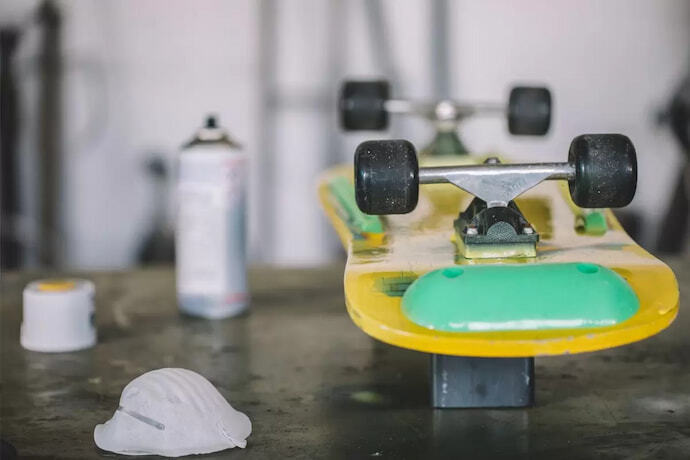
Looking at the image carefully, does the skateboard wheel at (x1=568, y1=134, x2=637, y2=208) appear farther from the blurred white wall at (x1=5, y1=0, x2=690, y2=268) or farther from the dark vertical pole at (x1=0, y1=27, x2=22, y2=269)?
the dark vertical pole at (x1=0, y1=27, x2=22, y2=269)

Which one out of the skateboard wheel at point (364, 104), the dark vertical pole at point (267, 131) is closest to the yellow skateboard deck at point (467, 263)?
the skateboard wheel at point (364, 104)

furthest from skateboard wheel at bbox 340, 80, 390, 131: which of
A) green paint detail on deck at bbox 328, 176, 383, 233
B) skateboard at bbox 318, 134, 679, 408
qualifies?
skateboard at bbox 318, 134, 679, 408

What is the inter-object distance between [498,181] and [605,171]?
11 centimetres

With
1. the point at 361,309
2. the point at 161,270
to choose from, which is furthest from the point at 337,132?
the point at 361,309

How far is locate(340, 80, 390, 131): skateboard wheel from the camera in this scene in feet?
5.36

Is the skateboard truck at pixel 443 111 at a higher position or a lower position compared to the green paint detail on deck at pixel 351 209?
higher

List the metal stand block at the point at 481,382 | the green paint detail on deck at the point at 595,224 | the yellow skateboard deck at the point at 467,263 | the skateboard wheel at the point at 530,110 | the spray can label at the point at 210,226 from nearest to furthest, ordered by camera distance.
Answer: the yellow skateboard deck at the point at 467,263 < the metal stand block at the point at 481,382 < the green paint detail on deck at the point at 595,224 < the spray can label at the point at 210,226 < the skateboard wheel at the point at 530,110

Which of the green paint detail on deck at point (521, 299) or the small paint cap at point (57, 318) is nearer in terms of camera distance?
the green paint detail on deck at point (521, 299)

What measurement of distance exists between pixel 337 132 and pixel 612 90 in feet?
2.40

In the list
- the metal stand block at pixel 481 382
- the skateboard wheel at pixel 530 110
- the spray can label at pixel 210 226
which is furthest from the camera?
the skateboard wheel at pixel 530 110

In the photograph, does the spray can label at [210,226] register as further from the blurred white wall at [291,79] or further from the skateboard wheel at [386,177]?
the blurred white wall at [291,79]

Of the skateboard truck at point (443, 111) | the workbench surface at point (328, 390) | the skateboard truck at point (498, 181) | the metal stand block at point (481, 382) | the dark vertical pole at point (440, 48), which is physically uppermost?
the dark vertical pole at point (440, 48)

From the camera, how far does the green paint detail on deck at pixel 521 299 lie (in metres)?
0.92

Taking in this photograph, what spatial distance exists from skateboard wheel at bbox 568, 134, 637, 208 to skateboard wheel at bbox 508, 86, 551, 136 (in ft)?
1.74
